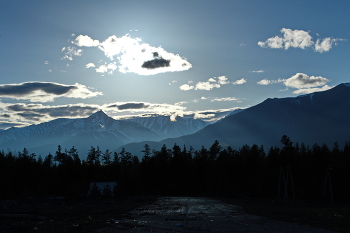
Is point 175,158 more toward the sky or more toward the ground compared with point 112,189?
more toward the sky

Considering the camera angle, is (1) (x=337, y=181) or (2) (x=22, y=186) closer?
(1) (x=337, y=181)

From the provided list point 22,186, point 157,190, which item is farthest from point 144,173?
point 22,186

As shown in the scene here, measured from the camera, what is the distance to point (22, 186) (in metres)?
87.5

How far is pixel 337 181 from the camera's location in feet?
235

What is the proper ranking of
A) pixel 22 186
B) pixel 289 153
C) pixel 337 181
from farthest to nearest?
pixel 22 186 < pixel 289 153 < pixel 337 181

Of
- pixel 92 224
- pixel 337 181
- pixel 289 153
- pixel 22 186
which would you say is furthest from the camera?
pixel 22 186

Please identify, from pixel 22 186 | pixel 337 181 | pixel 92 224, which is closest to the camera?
pixel 92 224

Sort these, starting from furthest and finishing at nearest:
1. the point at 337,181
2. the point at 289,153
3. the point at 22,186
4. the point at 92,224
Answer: the point at 22,186, the point at 289,153, the point at 337,181, the point at 92,224

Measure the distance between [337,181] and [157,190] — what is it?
148 ft

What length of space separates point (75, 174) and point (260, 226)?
7698cm

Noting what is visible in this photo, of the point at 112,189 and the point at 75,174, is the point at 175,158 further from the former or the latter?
the point at 75,174

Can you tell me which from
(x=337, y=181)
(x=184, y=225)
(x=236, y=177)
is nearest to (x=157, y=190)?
(x=236, y=177)

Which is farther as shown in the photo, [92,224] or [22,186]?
[22,186]

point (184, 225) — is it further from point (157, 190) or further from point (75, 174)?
point (75, 174)
